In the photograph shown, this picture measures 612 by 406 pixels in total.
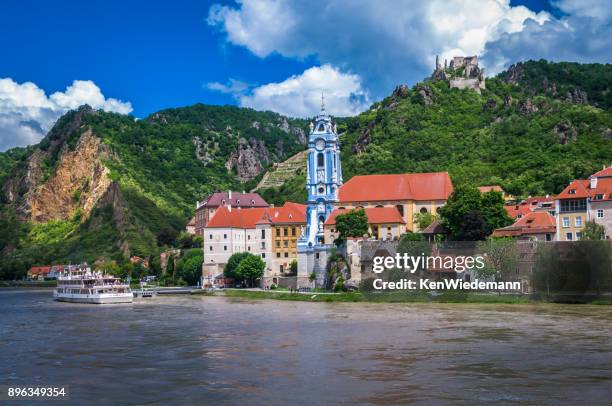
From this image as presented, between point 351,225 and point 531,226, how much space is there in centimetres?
1889

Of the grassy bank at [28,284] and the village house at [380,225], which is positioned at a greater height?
the village house at [380,225]

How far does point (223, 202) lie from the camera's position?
124812mm

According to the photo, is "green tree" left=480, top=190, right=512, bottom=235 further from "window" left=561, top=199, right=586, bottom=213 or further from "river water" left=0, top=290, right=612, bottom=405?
"river water" left=0, top=290, right=612, bottom=405

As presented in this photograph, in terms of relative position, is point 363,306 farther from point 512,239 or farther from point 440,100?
point 440,100

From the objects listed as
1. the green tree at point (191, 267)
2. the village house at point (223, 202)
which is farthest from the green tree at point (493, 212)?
the village house at point (223, 202)

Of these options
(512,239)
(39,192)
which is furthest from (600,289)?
(39,192)

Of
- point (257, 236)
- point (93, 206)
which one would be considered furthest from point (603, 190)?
point (93, 206)

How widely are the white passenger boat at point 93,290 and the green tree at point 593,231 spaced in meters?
48.4

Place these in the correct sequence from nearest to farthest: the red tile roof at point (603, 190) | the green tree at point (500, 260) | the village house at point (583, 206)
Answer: the green tree at point (500, 260), the village house at point (583, 206), the red tile roof at point (603, 190)

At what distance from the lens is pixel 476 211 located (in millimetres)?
73312

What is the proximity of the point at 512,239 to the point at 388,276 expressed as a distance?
1223 centimetres

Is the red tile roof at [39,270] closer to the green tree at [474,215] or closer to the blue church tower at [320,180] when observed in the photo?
the blue church tower at [320,180]

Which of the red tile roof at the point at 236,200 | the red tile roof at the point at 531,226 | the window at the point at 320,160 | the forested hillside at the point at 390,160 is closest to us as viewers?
the red tile roof at the point at 531,226

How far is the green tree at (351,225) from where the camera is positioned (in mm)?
81456
